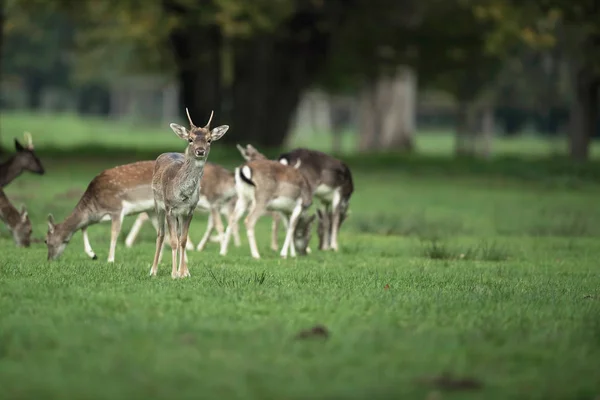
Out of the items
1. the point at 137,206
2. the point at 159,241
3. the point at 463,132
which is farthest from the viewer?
the point at 463,132

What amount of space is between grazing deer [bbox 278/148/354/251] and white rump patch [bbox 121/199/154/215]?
2.87m

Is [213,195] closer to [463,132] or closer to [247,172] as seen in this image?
[247,172]

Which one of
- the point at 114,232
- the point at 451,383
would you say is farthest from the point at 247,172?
the point at 451,383

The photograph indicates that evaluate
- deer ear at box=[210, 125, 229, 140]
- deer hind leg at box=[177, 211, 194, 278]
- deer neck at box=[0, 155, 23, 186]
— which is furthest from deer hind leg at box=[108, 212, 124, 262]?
deer neck at box=[0, 155, 23, 186]

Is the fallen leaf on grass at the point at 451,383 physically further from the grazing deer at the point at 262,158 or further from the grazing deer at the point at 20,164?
the grazing deer at the point at 20,164

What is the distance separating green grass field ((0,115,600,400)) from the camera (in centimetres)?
761

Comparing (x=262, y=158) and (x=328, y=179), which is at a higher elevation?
(x=262, y=158)

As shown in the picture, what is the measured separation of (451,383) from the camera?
7.59 m

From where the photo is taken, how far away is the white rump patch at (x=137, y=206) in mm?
15133

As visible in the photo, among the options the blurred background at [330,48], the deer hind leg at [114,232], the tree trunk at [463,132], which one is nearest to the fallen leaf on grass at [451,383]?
the deer hind leg at [114,232]

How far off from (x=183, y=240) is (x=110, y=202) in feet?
8.44

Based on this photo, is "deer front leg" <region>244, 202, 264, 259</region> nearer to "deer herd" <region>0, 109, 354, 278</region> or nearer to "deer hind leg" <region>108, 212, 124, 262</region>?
"deer herd" <region>0, 109, 354, 278</region>

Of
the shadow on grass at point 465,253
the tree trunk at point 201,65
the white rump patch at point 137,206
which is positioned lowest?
the shadow on grass at point 465,253

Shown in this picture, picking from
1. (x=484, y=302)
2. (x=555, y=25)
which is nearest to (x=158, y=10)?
(x=555, y=25)
